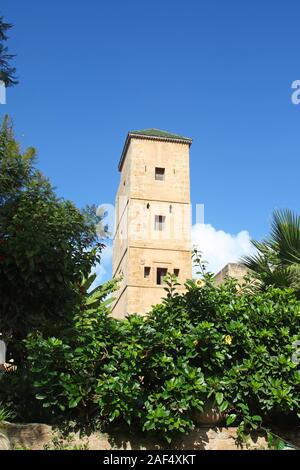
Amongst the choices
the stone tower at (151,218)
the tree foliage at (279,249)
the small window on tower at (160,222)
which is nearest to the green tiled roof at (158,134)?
the stone tower at (151,218)

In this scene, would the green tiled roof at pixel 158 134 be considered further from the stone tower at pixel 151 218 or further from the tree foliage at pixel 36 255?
the tree foliage at pixel 36 255

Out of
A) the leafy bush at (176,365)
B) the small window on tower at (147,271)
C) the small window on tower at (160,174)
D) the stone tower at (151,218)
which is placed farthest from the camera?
the small window on tower at (160,174)

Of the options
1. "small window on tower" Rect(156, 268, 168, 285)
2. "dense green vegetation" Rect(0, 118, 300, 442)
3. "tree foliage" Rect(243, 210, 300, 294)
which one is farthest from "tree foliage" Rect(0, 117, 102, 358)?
"small window on tower" Rect(156, 268, 168, 285)

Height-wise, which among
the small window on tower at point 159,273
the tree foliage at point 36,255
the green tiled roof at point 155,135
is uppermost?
the green tiled roof at point 155,135

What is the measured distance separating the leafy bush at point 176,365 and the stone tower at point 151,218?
24.9 m

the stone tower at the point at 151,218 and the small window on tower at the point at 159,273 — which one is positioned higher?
the stone tower at the point at 151,218

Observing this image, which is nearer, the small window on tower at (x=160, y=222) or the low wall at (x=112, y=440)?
the low wall at (x=112, y=440)

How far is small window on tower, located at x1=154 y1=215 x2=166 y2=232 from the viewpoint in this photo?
108 feet

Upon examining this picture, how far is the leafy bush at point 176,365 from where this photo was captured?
4.53 meters

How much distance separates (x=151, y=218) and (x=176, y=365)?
92.5ft

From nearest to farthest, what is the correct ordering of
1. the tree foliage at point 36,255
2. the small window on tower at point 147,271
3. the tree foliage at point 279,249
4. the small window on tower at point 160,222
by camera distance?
the tree foliage at point 36,255 < the tree foliage at point 279,249 < the small window on tower at point 147,271 < the small window on tower at point 160,222

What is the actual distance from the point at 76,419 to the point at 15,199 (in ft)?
8.90

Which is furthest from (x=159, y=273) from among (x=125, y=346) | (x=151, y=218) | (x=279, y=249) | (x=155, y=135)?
(x=125, y=346)

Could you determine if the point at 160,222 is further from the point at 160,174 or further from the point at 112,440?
the point at 112,440
